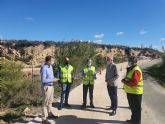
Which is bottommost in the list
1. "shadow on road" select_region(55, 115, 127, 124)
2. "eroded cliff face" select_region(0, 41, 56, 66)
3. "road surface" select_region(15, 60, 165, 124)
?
"shadow on road" select_region(55, 115, 127, 124)

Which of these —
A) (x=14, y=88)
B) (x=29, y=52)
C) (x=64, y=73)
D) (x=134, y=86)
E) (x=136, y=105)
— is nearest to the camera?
(x=134, y=86)

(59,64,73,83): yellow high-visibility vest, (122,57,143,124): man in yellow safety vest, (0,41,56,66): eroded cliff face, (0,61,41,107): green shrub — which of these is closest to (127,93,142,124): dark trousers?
(122,57,143,124): man in yellow safety vest

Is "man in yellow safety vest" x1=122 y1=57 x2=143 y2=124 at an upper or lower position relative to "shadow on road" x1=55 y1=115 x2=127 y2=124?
upper

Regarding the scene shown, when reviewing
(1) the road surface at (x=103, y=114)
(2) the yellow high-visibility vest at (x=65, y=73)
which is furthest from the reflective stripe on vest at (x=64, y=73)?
(1) the road surface at (x=103, y=114)

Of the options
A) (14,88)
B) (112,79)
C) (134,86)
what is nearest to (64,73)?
(112,79)

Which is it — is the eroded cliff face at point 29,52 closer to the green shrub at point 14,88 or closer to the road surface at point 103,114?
the green shrub at point 14,88

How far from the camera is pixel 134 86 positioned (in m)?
10.0

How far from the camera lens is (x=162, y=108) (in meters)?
13.4

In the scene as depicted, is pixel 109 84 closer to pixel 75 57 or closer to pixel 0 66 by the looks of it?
pixel 0 66

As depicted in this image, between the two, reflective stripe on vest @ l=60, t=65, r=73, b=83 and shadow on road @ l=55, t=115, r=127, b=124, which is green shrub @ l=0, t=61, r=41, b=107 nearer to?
reflective stripe on vest @ l=60, t=65, r=73, b=83

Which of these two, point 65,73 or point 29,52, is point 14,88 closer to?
point 65,73

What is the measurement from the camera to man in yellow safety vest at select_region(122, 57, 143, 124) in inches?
392

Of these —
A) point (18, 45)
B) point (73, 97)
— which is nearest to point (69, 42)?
point (73, 97)

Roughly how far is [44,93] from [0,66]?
465 cm
